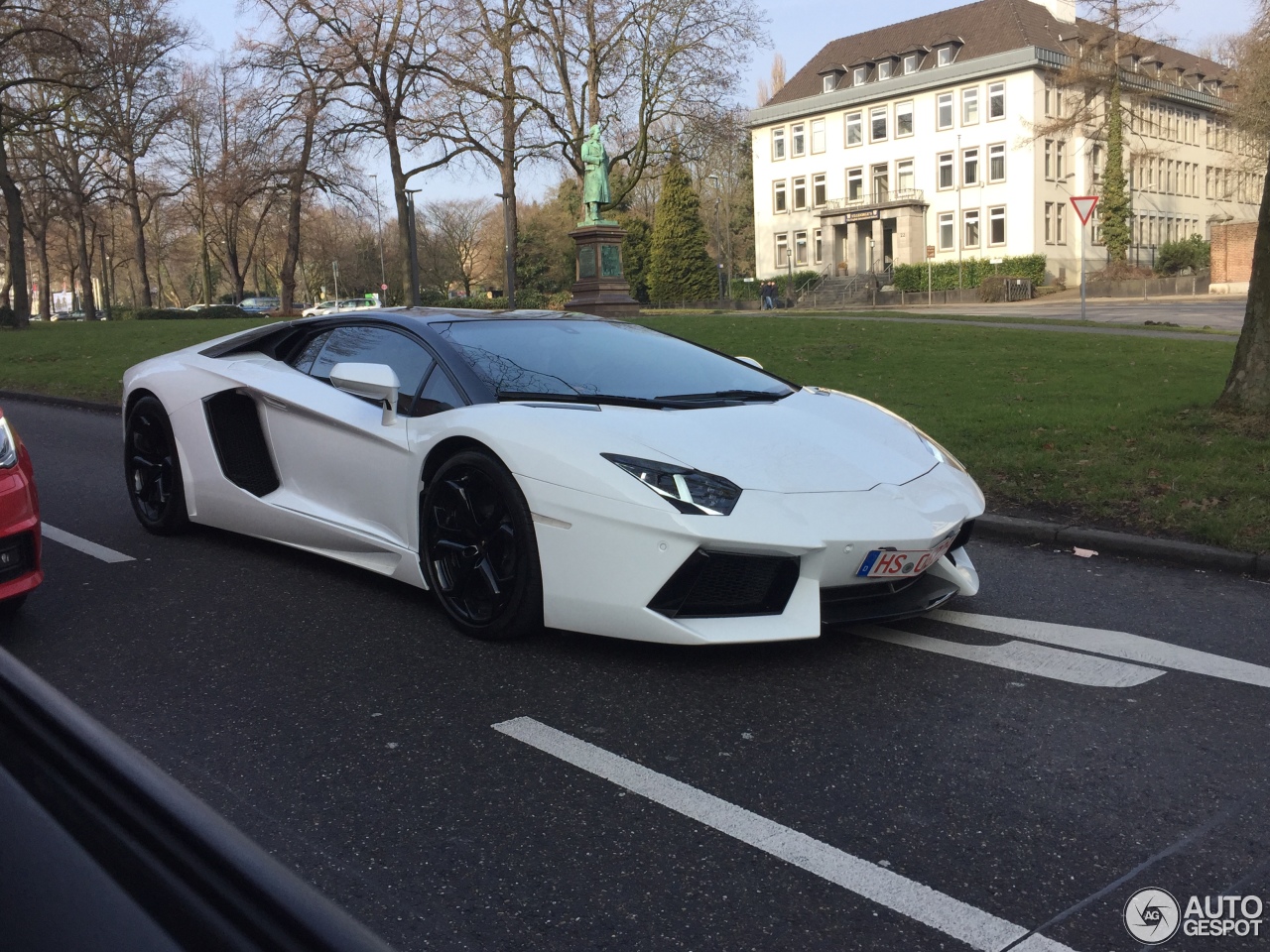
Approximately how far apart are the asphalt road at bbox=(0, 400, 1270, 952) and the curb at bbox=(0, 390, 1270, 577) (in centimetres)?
32

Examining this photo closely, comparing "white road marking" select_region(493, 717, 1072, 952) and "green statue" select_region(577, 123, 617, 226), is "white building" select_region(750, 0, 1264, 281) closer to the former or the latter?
"green statue" select_region(577, 123, 617, 226)

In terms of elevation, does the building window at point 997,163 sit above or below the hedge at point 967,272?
above

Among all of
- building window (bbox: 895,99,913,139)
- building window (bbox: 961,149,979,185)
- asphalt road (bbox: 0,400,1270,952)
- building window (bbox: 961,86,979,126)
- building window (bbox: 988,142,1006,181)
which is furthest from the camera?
building window (bbox: 895,99,913,139)

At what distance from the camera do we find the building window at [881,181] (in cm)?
6091

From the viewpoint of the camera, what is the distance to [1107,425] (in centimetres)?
880

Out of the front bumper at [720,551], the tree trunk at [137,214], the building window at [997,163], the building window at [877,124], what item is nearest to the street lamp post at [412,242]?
the front bumper at [720,551]

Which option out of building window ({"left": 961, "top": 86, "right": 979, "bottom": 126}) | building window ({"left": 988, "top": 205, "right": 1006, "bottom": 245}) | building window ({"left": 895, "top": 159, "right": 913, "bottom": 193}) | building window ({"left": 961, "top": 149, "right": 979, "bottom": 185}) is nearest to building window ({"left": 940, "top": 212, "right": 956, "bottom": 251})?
building window ({"left": 961, "top": 149, "right": 979, "bottom": 185})

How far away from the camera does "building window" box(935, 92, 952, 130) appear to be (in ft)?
190

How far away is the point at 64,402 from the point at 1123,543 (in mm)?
13042

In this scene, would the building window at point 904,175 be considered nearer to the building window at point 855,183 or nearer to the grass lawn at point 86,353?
the building window at point 855,183

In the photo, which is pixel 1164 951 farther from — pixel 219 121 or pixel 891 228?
pixel 891 228

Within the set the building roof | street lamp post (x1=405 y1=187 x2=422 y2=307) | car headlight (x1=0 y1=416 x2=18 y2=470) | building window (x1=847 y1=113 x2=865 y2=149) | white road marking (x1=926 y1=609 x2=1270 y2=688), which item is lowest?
white road marking (x1=926 y1=609 x2=1270 y2=688)

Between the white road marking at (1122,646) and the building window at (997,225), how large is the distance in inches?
2185

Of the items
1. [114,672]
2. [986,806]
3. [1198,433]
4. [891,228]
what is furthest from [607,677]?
[891,228]
